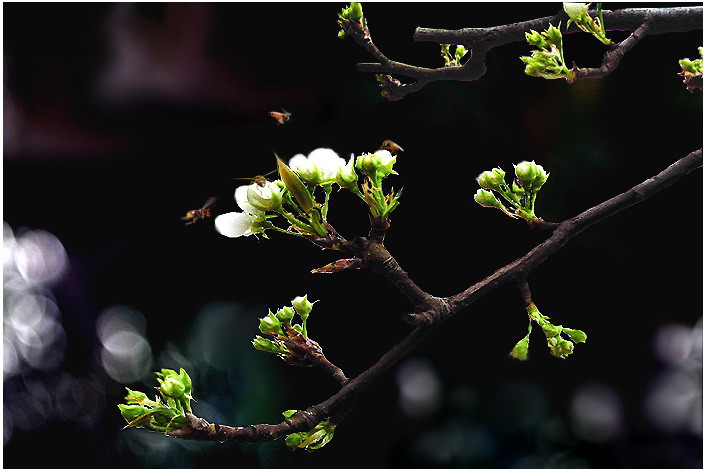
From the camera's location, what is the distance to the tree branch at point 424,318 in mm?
447

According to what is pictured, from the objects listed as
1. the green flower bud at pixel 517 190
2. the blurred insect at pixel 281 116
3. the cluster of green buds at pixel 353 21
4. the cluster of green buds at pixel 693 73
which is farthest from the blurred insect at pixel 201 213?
the cluster of green buds at pixel 693 73

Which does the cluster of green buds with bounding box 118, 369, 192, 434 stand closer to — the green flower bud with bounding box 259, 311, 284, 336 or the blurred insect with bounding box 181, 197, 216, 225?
the green flower bud with bounding box 259, 311, 284, 336

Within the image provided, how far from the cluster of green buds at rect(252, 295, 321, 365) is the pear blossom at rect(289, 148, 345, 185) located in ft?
0.33

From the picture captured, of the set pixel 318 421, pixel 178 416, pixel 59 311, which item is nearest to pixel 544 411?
pixel 318 421

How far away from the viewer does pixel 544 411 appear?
72cm

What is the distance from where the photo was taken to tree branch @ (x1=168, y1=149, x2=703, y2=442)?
45 cm

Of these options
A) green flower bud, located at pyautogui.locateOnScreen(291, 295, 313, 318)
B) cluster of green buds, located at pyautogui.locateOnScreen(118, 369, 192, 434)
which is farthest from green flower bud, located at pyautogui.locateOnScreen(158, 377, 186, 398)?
green flower bud, located at pyautogui.locateOnScreen(291, 295, 313, 318)

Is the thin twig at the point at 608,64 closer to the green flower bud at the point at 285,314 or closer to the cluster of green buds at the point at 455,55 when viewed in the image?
the cluster of green buds at the point at 455,55

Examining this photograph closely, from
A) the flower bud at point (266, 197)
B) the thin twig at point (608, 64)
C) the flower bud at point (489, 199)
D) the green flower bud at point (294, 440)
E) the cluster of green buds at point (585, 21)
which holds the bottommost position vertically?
the green flower bud at point (294, 440)

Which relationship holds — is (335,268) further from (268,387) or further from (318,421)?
(268,387)

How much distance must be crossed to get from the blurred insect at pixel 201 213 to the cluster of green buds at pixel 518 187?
35 centimetres

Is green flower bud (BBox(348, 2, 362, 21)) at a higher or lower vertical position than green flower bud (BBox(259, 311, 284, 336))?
higher

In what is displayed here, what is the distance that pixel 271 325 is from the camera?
0.48m

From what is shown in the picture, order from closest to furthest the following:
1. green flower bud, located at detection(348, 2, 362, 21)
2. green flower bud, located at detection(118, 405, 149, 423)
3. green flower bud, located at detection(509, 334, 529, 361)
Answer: green flower bud, located at detection(118, 405, 149, 423) < green flower bud, located at detection(509, 334, 529, 361) < green flower bud, located at detection(348, 2, 362, 21)
